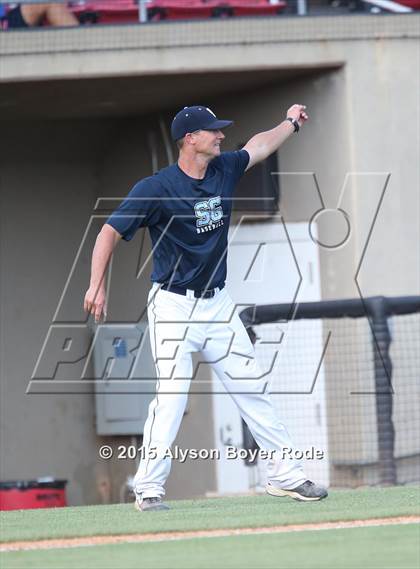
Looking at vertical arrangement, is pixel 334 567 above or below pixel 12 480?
above

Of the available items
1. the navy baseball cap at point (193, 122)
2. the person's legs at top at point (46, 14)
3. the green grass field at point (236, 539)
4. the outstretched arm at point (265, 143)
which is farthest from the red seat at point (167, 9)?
the green grass field at point (236, 539)

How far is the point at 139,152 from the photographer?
51.0 feet

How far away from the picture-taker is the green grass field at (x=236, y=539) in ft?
17.7

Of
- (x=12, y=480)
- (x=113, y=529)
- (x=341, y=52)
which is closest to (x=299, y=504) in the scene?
(x=113, y=529)

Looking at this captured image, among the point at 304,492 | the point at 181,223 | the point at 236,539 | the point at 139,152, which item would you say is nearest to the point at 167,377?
the point at 181,223

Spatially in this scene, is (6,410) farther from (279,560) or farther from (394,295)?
(279,560)

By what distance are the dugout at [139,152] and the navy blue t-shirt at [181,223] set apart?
18.3ft

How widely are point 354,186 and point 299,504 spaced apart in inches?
232

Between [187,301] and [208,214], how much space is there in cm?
51

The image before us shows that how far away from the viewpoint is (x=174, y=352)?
23.2 ft

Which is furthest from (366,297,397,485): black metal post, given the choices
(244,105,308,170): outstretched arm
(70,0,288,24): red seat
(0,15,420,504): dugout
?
(244,105,308,170): outstretched arm

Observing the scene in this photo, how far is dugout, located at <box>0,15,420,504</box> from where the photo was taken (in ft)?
40.9

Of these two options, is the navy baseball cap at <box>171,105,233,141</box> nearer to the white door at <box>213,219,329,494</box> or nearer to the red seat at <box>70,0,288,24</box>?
the white door at <box>213,219,329,494</box>

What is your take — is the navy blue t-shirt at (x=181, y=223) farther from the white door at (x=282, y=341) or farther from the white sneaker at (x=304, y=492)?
the white door at (x=282, y=341)
